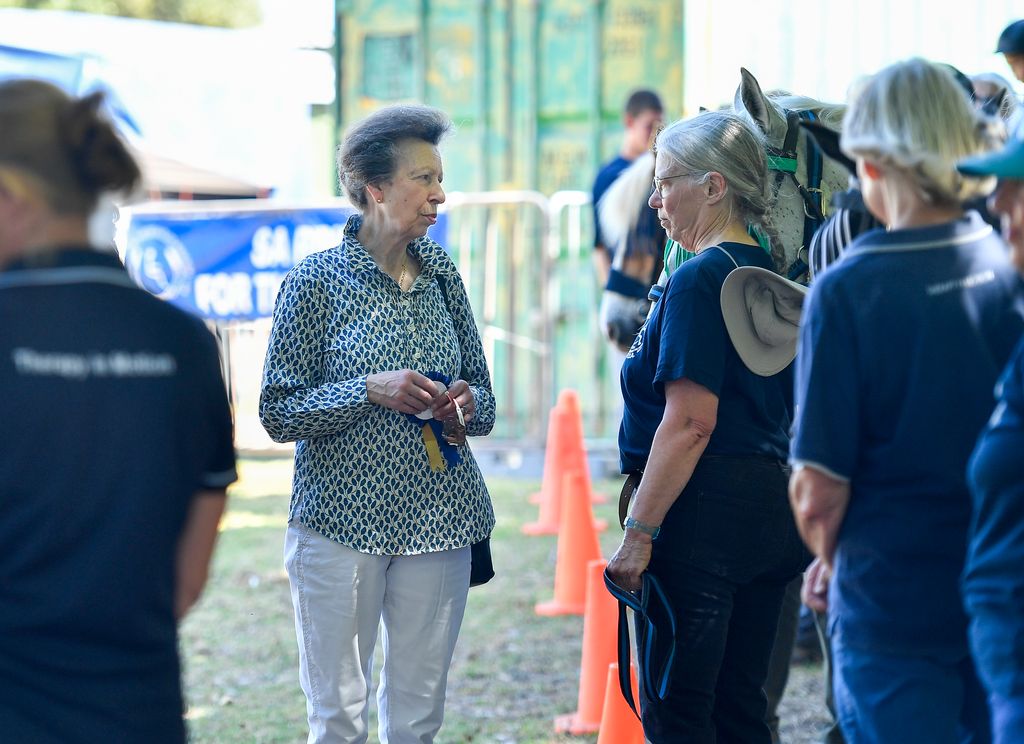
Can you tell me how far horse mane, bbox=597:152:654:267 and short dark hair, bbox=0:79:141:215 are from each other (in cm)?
459

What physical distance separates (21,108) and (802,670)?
4.47 meters

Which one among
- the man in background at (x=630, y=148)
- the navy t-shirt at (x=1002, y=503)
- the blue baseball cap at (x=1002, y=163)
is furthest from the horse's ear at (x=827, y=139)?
the man in background at (x=630, y=148)

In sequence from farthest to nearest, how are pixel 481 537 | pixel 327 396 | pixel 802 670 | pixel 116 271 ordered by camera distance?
pixel 802 670 < pixel 481 537 < pixel 327 396 < pixel 116 271

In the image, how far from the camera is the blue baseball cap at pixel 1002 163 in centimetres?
208

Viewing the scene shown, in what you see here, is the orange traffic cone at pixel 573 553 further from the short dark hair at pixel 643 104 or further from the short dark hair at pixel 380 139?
the short dark hair at pixel 380 139

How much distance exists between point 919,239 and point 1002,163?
0.76ft

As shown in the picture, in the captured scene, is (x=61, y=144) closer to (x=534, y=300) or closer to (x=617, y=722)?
(x=617, y=722)

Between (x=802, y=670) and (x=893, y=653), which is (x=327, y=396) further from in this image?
(x=802, y=670)

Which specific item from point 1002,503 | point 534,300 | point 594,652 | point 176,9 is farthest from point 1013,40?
point 176,9

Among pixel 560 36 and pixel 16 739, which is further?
pixel 560 36

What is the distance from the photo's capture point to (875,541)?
2.29 metres

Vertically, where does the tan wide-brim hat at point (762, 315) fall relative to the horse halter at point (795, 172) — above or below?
below

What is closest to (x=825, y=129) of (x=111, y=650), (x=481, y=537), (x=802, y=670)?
(x=481, y=537)

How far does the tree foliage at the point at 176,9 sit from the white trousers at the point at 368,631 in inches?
1276
